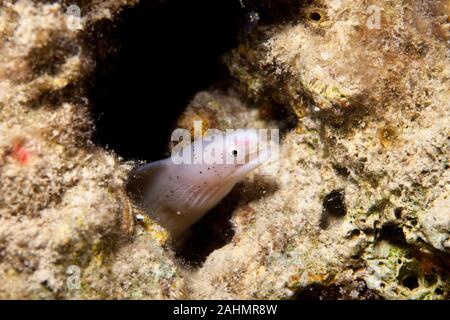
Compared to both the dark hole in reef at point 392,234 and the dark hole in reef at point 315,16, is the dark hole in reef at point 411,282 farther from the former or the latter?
the dark hole in reef at point 315,16

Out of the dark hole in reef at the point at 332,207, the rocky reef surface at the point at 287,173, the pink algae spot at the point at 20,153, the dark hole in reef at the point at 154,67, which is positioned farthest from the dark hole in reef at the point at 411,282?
the pink algae spot at the point at 20,153

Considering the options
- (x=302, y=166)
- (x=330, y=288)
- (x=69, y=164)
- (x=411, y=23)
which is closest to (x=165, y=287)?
(x=69, y=164)

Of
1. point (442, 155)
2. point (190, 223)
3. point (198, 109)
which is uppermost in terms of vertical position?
A: point (198, 109)

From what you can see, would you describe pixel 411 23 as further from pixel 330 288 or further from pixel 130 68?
pixel 130 68

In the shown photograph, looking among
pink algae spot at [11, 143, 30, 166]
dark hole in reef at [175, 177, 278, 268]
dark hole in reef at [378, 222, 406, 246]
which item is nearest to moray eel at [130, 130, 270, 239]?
dark hole in reef at [175, 177, 278, 268]

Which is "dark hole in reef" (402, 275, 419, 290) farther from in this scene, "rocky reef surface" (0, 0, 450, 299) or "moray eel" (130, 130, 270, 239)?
"moray eel" (130, 130, 270, 239)

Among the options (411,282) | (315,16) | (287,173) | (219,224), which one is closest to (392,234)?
(411,282)

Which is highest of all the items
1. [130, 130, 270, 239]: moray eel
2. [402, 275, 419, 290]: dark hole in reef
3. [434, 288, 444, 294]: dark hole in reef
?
[130, 130, 270, 239]: moray eel
